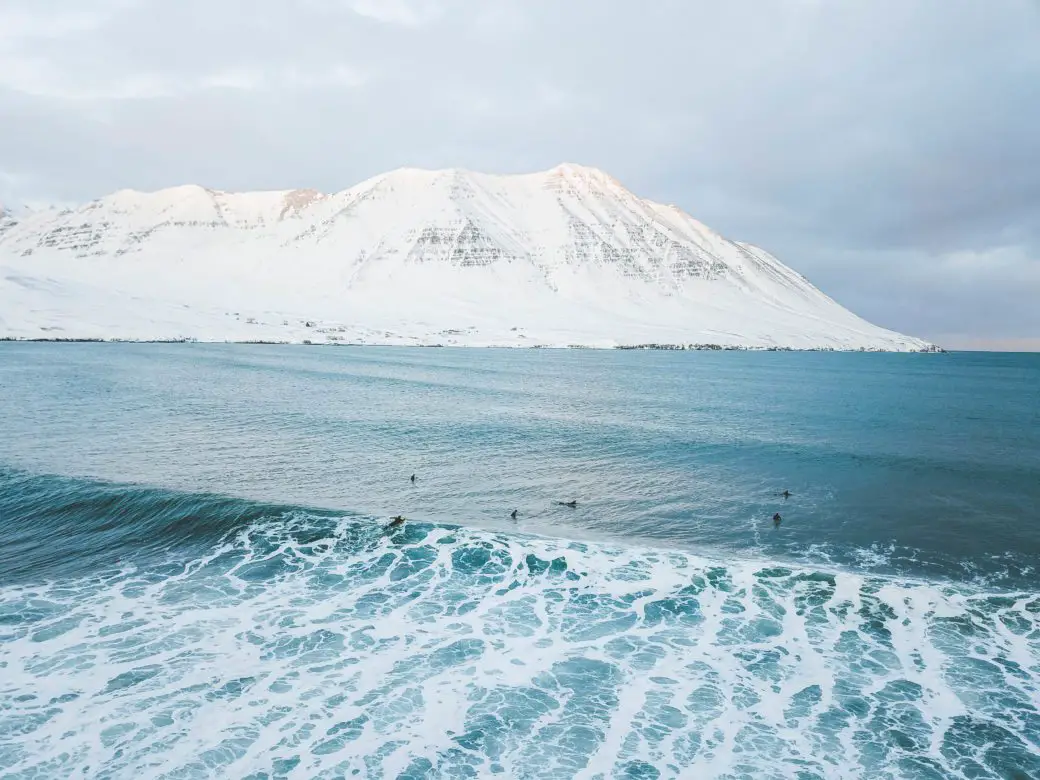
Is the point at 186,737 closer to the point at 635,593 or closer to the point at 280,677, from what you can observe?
the point at 280,677

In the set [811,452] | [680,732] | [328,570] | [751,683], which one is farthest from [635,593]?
[811,452]

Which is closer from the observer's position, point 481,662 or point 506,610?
point 481,662

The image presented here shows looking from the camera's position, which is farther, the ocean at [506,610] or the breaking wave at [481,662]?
the ocean at [506,610]

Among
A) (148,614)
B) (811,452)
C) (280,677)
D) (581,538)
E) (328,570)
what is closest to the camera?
(280,677)

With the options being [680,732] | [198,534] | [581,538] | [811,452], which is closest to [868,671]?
[680,732]

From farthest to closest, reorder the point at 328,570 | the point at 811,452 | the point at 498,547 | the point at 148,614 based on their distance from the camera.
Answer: the point at 811,452 < the point at 498,547 < the point at 328,570 < the point at 148,614

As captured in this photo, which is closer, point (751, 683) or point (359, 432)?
point (751, 683)

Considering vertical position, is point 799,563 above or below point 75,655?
above

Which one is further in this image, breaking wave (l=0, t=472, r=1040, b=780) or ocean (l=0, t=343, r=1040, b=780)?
ocean (l=0, t=343, r=1040, b=780)
